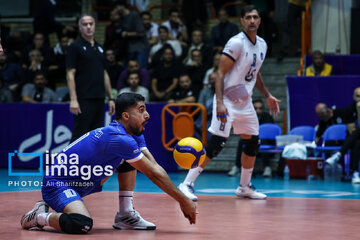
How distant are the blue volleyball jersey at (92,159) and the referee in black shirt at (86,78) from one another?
3816 millimetres

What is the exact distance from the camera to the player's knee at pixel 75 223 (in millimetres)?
5684

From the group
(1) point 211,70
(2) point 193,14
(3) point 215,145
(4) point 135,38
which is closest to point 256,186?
(3) point 215,145

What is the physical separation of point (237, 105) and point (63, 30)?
1247 cm

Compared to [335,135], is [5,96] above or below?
above

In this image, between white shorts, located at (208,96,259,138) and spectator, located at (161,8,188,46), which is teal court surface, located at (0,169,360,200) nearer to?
white shorts, located at (208,96,259,138)

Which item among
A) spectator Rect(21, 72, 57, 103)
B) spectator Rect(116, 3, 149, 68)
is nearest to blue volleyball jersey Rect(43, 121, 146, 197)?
spectator Rect(21, 72, 57, 103)

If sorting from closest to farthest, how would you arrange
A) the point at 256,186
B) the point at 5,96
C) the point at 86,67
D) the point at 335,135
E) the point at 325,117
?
the point at 86,67 → the point at 256,186 → the point at 335,135 → the point at 325,117 → the point at 5,96

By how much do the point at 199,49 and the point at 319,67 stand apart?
3.08 metres

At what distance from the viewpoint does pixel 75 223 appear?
568 cm

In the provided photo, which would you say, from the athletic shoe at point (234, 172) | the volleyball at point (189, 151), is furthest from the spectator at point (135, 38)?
the volleyball at point (189, 151)

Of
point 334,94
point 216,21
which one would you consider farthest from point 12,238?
point 216,21

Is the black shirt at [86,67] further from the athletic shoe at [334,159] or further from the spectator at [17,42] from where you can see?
the spectator at [17,42]

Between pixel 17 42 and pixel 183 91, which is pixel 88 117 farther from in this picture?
pixel 17 42

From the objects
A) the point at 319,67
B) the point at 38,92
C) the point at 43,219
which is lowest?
the point at 43,219
